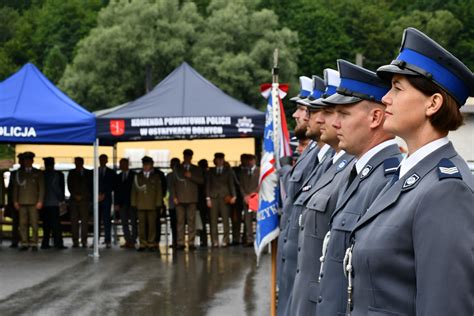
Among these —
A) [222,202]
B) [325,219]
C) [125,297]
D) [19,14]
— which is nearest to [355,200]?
[325,219]

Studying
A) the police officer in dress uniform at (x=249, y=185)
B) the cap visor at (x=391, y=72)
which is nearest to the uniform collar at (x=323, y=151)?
the cap visor at (x=391, y=72)

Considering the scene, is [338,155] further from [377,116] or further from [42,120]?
[42,120]

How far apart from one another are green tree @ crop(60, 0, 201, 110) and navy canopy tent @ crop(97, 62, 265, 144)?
153 ft

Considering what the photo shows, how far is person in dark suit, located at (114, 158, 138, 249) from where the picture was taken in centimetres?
2112

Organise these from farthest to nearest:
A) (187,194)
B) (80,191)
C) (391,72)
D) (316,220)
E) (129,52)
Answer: (129,52)
(80,191)
(187,194)
(316,220)
(391,72)

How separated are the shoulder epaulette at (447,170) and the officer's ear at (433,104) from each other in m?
0.16

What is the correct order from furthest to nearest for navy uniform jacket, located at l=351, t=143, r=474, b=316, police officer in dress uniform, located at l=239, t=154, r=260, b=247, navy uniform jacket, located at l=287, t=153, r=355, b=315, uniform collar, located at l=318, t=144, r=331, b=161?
police officer in dress uniform, located at l=239, t=154, r=260, b=247, uniform collar, located at l=318, t=144, r=331, b=161, navy uniform jacket, located at l=287, t=153, r=355, b=315, navy uniform jacket, located at l=351, t=143, r=474, b=316

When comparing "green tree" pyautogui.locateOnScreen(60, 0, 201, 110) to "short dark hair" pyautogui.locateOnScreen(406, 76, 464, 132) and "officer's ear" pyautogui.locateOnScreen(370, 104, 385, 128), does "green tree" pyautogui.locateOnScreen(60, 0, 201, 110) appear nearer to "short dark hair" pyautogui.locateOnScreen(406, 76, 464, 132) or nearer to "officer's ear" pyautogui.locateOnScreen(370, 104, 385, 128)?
"officer's ear" pyautogui.locateOnScreen(370, 104, 385, 128)

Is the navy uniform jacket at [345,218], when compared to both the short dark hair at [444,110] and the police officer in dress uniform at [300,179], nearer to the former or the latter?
the short dark hair at [444,110]

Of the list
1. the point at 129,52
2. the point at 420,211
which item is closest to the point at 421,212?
the point at 420,211

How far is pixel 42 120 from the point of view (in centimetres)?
1809

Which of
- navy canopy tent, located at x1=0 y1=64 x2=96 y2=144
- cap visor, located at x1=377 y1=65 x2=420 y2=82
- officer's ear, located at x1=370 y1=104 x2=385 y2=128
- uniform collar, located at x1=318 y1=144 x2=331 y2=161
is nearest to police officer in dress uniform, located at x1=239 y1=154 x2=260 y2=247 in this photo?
navy canopy tent, located at x1=0 y1=64 x2=96 y2=144

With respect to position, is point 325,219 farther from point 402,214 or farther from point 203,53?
point 203,53

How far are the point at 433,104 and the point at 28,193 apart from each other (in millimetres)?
17694
